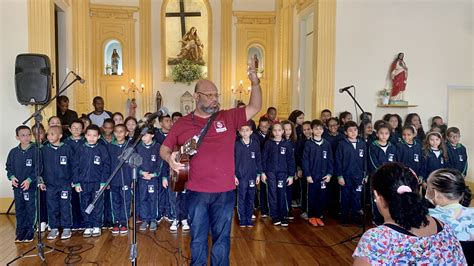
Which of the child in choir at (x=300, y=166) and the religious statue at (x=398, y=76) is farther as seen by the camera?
the religious statue at (x=398, y=76)

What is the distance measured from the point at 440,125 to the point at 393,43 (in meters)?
1.84

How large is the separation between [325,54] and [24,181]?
5437 mm

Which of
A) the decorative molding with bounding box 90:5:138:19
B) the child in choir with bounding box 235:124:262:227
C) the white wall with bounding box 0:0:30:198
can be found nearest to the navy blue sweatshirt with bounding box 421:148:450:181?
the child in choir with bounding box 235:124:262:227

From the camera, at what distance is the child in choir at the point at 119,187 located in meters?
4.82

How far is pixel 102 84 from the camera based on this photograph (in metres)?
10.8

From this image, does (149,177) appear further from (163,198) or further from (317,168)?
(317,168)

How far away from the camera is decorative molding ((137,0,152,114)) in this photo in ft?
35.8

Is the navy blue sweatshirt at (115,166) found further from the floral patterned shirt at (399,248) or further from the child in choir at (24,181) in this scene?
the floral patterned shirt at (399,248)

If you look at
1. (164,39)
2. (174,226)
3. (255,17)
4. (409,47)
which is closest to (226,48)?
(255,17)

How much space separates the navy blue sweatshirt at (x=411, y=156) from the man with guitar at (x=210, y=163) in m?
3.24

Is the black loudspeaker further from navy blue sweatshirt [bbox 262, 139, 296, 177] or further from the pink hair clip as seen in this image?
the pink hair clip

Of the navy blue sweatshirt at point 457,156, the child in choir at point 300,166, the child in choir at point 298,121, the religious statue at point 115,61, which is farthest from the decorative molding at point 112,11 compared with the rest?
the navy blue sweatshirt at point 457,156

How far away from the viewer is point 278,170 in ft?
16.9

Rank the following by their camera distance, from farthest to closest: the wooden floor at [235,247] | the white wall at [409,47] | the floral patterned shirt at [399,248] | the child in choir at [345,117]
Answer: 1. the white wall at [409,47]
2. the child in choir at [345,117]
3. the wooden floor at [235,247]
4. the floral patterned shirt at [399,248]
